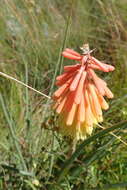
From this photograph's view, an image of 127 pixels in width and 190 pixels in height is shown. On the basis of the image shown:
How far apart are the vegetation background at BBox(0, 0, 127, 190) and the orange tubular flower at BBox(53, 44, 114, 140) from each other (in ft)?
0.43

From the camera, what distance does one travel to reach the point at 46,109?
2146 mm

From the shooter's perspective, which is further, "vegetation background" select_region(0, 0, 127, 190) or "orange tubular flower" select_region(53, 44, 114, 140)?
"vegetation background" select_region(0, 0, 127, 190)

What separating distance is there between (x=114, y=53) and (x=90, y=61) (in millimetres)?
2014

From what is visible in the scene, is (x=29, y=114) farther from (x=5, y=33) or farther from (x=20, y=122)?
(x=5, y=33)

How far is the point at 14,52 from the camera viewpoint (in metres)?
2.88

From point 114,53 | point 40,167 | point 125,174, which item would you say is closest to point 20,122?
point 40,167

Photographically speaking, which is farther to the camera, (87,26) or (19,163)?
(87,26)

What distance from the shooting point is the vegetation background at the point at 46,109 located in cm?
190

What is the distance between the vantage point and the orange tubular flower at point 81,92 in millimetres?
1355

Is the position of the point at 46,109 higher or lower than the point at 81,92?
lower

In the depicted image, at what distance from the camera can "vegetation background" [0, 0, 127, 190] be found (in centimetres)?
190

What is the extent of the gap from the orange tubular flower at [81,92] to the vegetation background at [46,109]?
132 mm

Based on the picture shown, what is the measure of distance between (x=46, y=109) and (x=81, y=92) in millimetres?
825

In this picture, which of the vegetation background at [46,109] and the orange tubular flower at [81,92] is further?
the vegetation background at [46,109]
